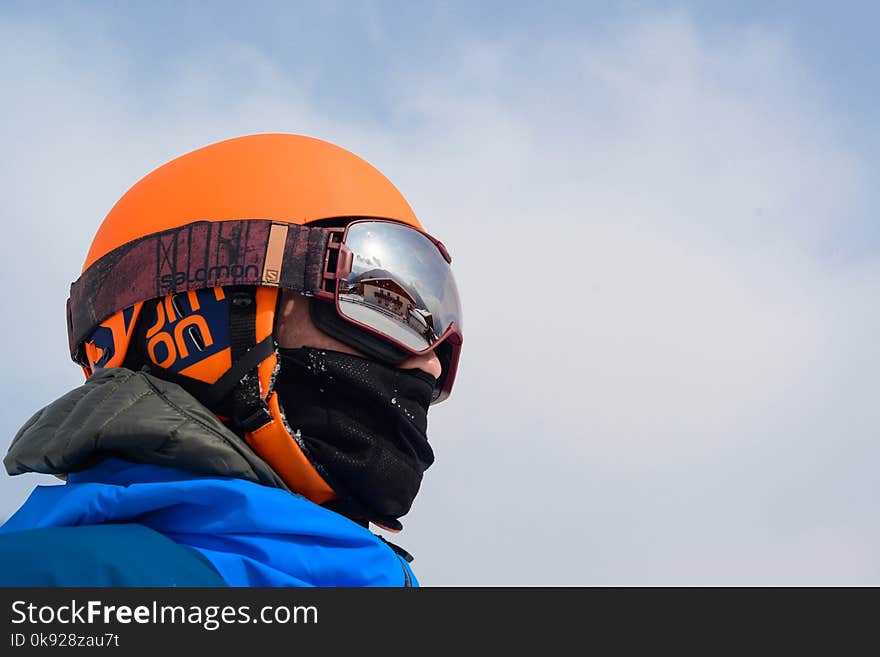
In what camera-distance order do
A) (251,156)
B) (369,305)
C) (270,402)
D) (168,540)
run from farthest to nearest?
(251,156), (369,305), (270,402), (168,540)

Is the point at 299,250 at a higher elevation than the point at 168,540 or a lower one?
higher

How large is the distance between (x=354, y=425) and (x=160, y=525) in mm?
980

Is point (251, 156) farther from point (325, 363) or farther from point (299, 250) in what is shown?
point (325, 363)

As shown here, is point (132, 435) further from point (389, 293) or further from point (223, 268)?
point (389, 293)

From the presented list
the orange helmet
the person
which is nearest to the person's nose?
the person

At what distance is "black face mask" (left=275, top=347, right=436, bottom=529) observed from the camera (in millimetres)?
3725

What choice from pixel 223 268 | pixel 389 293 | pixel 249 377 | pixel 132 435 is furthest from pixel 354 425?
pixel 132 435

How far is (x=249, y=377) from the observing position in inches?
144

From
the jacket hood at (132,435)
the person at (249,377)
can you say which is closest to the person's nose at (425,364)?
the person at (249,377)

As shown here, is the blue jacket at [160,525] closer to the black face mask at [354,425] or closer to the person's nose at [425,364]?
the black face mask at [354,425]

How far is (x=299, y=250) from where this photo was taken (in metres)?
3.89

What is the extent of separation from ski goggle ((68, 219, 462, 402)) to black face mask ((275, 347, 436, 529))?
0.47ft

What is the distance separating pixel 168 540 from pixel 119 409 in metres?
0.56
